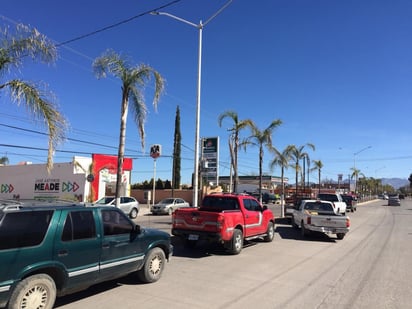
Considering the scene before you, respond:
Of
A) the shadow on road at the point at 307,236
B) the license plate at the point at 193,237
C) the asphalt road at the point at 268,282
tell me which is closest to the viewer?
the asphalt road at the point at 268,282

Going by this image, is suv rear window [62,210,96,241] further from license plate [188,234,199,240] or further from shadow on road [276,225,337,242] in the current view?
shadow on road [276,225,337,242]

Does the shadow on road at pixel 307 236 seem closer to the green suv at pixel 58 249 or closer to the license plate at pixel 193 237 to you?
the license plate at pixel 193 237

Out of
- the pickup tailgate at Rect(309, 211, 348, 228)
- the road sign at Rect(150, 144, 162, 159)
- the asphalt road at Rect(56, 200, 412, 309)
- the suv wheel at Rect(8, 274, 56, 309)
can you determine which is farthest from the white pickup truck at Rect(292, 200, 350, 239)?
the road sign at Rect(150, 144, 162, 159)

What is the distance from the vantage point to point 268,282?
320 inches

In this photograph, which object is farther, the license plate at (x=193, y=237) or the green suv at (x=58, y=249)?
the license plate at (x=193, y=237)

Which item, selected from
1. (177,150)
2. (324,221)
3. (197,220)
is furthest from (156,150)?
(197,220)

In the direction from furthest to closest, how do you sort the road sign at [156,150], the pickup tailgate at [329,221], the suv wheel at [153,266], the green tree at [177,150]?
the green tree at [177,150], the road sign at [156,150], the pickup tailgate at [329,221], the suv wheel at [153,266]

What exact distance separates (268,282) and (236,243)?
3.57 metres

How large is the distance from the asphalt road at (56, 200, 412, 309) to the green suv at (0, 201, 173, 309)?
1.89 feet

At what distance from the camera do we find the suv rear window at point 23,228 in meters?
5.12

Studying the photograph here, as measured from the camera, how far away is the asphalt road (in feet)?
21.8

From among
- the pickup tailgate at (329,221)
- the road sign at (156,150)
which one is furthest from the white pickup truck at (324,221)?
the road sign at (156,150)

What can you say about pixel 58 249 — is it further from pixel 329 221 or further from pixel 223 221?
pixel 329 221

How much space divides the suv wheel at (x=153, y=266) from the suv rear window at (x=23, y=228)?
8.49ft
